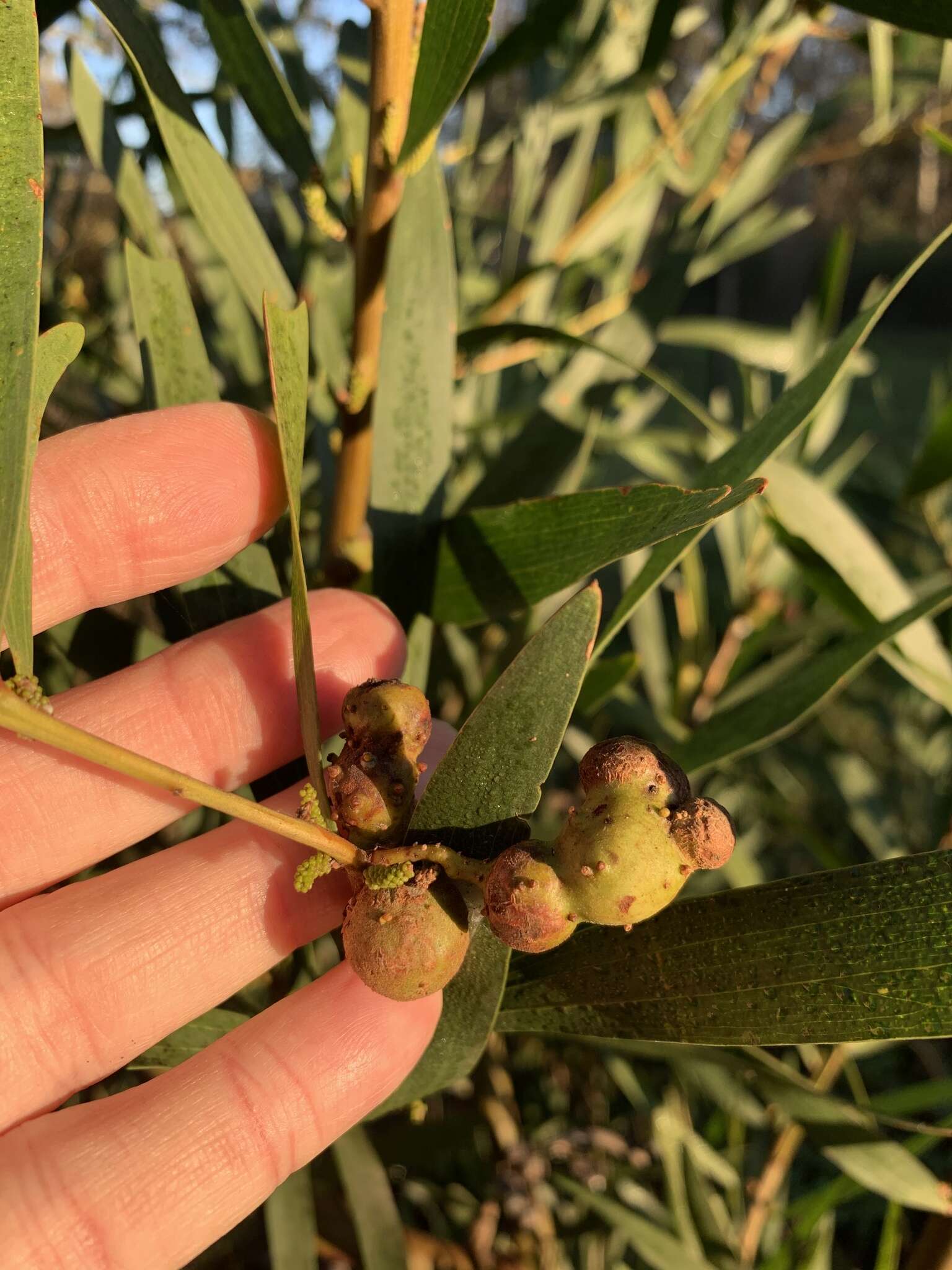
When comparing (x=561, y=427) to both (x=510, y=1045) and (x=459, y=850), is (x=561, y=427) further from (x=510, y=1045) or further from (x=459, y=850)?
(x=510, y=1045)

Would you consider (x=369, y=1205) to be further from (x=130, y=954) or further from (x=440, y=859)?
(x=440, y=859)

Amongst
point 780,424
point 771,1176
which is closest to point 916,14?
point 780,424

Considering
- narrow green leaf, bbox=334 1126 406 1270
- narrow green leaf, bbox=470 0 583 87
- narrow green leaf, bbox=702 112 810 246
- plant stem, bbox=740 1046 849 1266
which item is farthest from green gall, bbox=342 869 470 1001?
narrow green leaf, bbox=702 112 810 246

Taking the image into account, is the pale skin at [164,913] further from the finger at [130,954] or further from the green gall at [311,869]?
the green gall at [311,869]

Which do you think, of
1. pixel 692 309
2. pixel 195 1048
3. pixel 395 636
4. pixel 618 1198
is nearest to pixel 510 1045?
pixel 618 1198

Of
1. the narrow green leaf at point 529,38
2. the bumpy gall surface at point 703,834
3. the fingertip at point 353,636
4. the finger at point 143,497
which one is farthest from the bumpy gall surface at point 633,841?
the narrow green leaf at point 529,38

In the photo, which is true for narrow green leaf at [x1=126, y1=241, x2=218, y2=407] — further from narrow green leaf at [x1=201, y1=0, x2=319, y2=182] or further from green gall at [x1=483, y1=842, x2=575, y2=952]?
green gall at [x1=483, y1=842, x2=575, y2=952]
